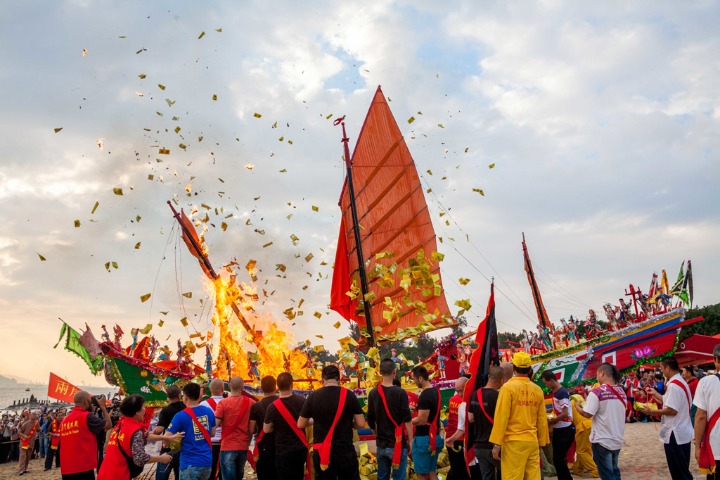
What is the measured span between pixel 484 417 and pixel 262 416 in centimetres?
246

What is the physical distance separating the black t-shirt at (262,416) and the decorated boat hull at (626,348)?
889cm

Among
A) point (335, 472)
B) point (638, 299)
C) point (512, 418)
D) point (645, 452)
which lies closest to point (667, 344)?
point (638, 299)

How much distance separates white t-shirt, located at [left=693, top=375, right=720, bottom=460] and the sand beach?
3.75 m

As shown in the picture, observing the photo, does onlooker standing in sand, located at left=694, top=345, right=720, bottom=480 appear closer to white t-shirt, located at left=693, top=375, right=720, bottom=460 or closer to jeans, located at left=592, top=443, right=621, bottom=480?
white t-shirt, located at left=693, top=375, right=720, bottom=460

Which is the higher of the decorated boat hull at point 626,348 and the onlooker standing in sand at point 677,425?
Answer: the decorated boat hull at point 626,348

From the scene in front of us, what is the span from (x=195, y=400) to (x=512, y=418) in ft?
10.2

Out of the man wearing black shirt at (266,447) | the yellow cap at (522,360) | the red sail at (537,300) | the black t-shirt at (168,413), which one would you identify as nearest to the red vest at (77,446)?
the black t-shirt at (168,413)

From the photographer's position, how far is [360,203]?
66.7 feet

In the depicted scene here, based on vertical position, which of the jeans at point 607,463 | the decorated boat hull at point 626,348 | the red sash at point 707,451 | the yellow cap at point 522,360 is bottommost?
the jeans at point 607,463

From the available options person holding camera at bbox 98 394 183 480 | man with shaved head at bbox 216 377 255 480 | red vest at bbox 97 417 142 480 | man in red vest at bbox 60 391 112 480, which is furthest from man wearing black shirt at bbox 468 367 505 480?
man in red vest at bbox 60 391 112 480

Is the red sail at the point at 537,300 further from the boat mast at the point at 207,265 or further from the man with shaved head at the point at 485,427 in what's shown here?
the man with shaved head at the point at 485,427

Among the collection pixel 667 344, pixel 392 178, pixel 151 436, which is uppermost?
pixel 392 178

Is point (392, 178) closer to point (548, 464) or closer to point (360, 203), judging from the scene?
point (360, 203)

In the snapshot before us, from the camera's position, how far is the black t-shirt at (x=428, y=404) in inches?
234
